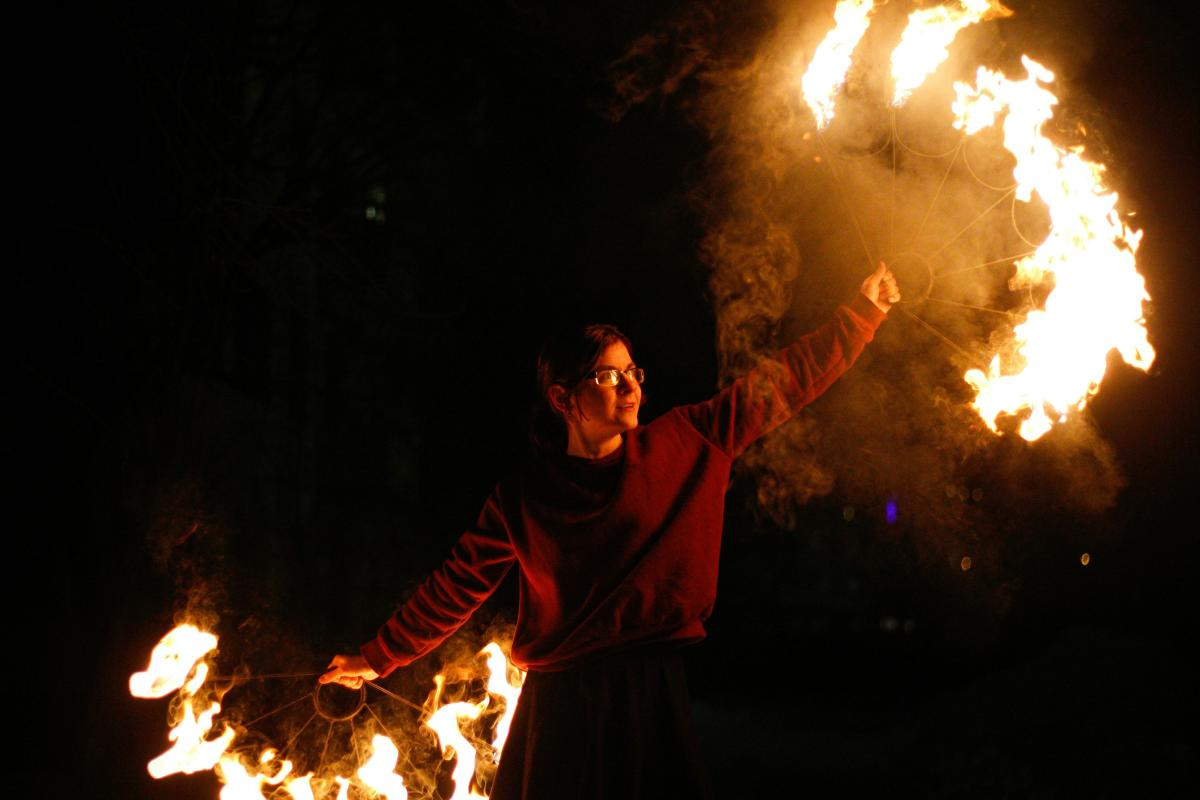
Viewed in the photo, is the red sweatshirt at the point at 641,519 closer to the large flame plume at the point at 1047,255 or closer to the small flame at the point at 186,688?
the large flame plume at the point at 1047,255

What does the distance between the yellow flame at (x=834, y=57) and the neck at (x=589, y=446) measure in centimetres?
139

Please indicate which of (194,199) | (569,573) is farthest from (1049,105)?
(194,199)

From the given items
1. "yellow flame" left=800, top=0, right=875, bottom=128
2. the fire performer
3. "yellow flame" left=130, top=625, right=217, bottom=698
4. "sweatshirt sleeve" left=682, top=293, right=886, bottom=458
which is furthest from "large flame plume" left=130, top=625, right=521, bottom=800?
"yellow flame" left=800, top=0, right=875, bottom=128

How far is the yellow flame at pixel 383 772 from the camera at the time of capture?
360cm

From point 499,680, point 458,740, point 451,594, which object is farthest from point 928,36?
point 458,740

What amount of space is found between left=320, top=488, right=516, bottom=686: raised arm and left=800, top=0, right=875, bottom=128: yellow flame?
1.71 m

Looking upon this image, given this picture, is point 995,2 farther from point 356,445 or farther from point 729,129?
point 356,445

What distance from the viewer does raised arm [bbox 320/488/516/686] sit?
10.8 feet

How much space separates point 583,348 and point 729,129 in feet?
5.10

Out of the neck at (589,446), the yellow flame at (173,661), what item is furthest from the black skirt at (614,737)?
the yellow flame at (173,661)

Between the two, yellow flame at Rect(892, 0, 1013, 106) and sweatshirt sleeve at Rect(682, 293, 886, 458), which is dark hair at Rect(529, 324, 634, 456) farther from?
yellow flame at Rect(892, 0, 1013, 106)

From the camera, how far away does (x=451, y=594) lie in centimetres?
338

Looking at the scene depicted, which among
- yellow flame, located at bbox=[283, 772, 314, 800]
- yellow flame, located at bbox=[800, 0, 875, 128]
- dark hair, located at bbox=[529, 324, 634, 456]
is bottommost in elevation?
yellow flame, located at bbox=[283, 772, 314, 800]

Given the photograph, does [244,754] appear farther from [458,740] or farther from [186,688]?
[458,740]
